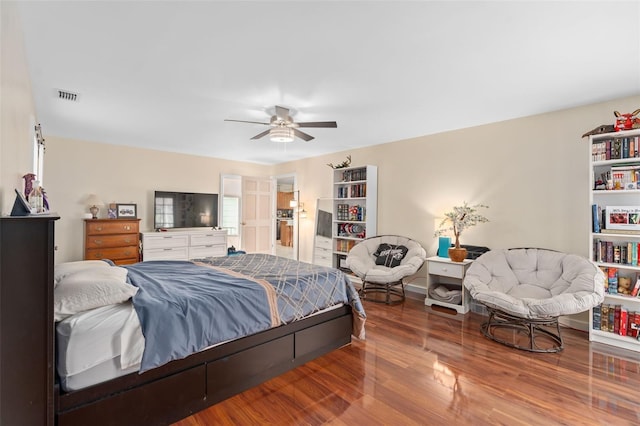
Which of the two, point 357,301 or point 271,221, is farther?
point 271,221

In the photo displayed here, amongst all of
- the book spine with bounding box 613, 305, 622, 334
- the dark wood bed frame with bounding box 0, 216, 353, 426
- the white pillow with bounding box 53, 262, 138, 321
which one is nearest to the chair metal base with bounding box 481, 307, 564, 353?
the book spine with bounding box 613, 305, 622, 334

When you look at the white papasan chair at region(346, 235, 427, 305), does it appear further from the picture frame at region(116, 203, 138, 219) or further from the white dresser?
the picture frame at region(116, 203, 138, 219)

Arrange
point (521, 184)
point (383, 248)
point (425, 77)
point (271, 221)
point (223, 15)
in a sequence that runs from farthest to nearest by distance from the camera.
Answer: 1. point (271, 221)
2. point (383, 248)
3. point (521, 184)
4. point (425, 77)
5. point (223, 15)

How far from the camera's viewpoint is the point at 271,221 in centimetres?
758

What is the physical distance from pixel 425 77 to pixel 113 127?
4283 millimetres

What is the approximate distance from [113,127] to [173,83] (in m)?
2.15

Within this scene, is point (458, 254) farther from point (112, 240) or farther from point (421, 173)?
point (112, 240)

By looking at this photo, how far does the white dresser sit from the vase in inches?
175

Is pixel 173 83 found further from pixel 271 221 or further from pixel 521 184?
pixel 271 221

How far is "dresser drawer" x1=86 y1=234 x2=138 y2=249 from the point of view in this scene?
4.91 m

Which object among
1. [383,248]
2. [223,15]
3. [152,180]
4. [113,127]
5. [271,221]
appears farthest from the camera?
[271,221]

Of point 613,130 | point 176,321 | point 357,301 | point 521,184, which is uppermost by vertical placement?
point 613,130

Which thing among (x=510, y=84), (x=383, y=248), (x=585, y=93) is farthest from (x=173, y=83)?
(x=585, y=93)

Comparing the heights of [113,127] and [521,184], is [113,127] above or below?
above
